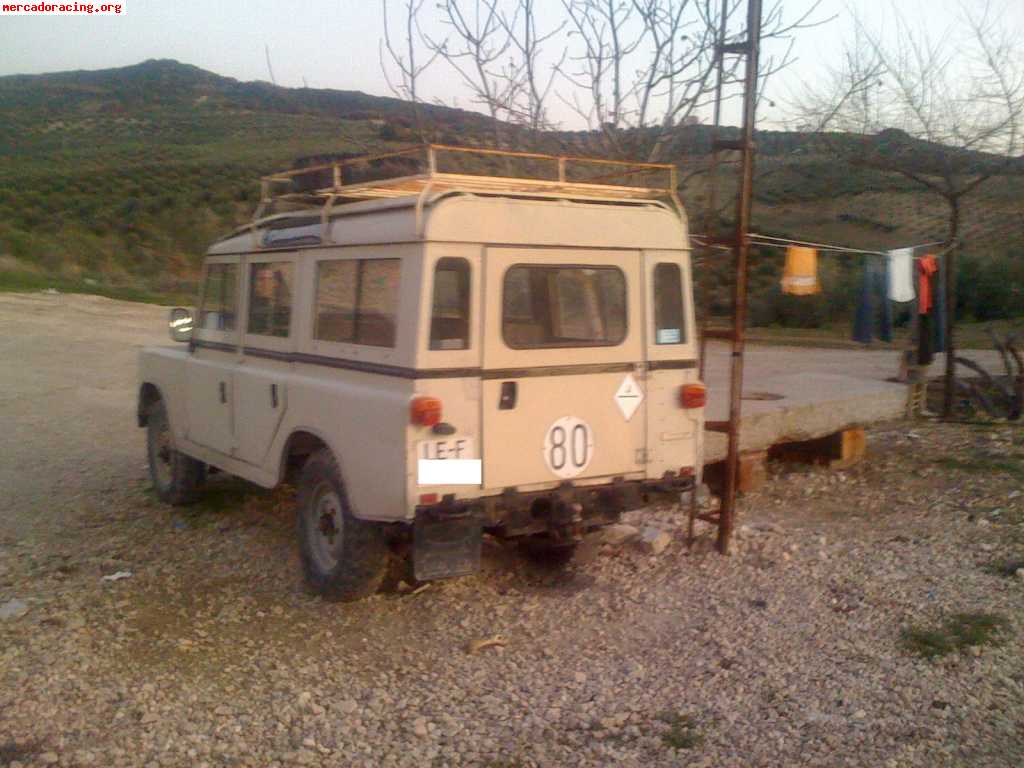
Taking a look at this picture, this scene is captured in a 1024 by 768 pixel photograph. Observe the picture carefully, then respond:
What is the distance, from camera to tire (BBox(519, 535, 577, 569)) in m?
6.37

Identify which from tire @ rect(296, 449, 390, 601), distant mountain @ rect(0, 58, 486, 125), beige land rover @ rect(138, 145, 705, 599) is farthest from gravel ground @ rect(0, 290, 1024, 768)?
distant mountain @ rect(0, 58, 486, 125)

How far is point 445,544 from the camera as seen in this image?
17.3 ft

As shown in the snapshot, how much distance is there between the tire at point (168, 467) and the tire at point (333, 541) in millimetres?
2079

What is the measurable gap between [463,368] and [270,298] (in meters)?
1.90

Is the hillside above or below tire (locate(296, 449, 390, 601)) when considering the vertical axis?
above

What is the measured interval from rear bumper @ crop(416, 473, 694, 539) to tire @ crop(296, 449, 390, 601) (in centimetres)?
57

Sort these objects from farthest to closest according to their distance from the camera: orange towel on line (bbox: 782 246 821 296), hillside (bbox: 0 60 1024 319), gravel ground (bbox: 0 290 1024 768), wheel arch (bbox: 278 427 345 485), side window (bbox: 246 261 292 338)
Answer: hillside (bbox: 0 60 1024 319), orange towel on line (bbox: 782 246 821 296), side window (bbox: 246 261 292 338), wheel arch (bbox: 278 427 345 485), gravel ground (bbox: 0 290 1024 768)

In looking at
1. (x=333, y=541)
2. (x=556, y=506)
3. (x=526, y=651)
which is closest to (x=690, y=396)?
(x=556, y=506)

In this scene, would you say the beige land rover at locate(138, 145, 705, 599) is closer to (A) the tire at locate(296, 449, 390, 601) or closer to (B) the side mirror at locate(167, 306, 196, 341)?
(A) the tire at locate(296, 449, 390, 601)

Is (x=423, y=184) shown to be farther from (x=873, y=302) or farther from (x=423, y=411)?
(x=873, y=302)

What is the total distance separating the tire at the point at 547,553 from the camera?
20.9 feet

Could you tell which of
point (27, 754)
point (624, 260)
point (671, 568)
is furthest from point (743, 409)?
point (27, 754)

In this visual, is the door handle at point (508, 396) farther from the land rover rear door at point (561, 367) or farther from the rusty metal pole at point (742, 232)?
the rusty metal pole at point (742, 232)

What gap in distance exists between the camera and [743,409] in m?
8.33
